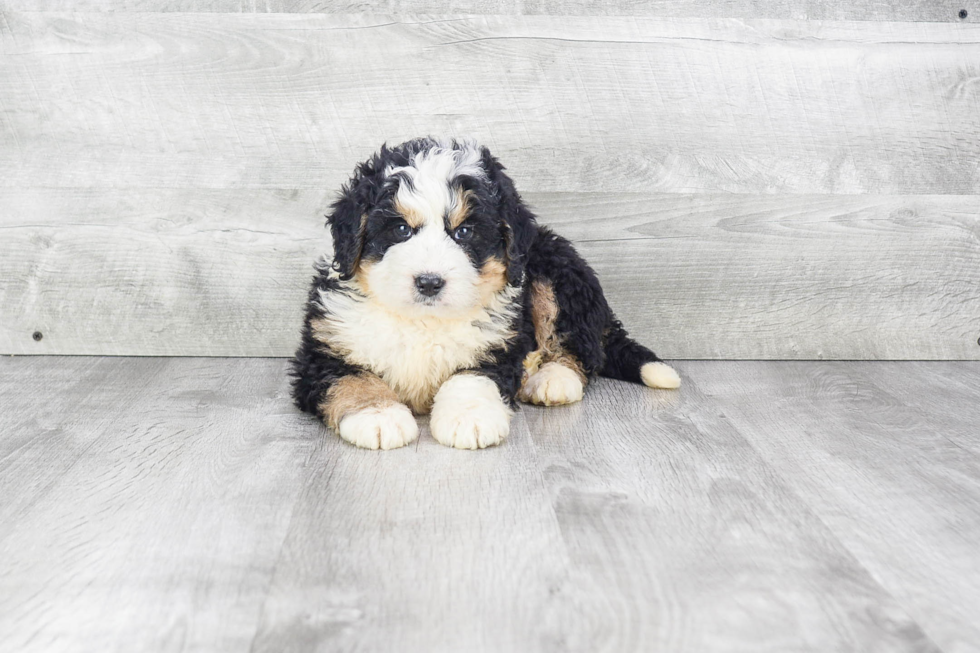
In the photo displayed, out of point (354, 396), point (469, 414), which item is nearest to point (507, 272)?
point (469, 414)

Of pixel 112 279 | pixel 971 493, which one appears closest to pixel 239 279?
pixel 112 279

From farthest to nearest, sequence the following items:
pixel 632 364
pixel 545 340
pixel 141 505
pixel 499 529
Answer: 1. pixel 632 364
2. pixel 545 340
3. pixel 141 505
4. pixel 499 529

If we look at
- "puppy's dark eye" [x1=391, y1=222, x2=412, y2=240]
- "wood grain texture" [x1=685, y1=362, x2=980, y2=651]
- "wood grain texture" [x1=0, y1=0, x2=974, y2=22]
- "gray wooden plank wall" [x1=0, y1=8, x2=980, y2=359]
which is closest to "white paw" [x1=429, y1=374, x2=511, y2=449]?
"puppy's dark eye" [x1=391, y1=222, x2=412, y2=240]

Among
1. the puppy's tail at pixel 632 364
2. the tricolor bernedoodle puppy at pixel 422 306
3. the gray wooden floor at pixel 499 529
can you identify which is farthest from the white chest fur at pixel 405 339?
the puppy's tail at pixel 632 364

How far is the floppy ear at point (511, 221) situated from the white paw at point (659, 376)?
0.69 meters

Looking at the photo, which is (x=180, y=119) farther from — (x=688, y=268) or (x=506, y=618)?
(x=506, y=618)

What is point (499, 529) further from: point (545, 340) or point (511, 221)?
point (545, 340)

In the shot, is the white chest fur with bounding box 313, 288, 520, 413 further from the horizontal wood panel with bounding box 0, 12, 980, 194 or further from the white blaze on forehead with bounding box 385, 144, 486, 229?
the horizontal wood panel with bounding box 0, 12, 980, 194

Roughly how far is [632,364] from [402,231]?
1015 millimetres

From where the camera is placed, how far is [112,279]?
320 centimetres

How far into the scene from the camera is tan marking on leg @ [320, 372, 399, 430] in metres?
2.23

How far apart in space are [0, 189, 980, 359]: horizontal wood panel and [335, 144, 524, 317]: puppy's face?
2.99 feet

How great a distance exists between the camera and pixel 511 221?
2330mm

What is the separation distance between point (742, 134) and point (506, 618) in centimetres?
226
